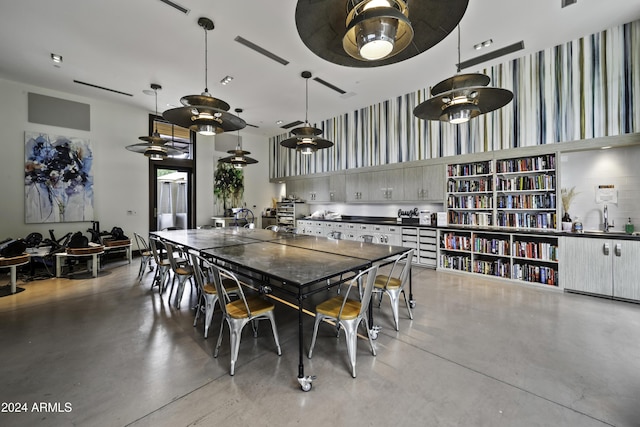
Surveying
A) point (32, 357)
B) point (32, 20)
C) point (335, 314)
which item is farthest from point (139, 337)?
point (32, 20)

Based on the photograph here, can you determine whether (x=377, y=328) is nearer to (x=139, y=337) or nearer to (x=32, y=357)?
(x=139, y=337)

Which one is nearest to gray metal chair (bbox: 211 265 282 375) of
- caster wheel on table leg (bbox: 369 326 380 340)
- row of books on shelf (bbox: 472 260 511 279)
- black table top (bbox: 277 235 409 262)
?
caster wheel on table leg (bbox: 369 326 380 340)

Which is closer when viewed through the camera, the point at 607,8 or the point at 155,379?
the point at 155,379

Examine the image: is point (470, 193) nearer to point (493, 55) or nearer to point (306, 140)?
point (493, 55)

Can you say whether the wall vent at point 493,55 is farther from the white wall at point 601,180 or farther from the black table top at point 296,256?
the black table top at point 296,256

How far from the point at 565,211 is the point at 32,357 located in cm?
740

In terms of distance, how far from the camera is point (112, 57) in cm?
455

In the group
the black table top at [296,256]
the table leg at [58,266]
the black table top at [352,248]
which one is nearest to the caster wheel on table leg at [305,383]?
the black table top at [296,256]

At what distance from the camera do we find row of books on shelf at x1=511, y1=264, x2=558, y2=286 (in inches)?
170

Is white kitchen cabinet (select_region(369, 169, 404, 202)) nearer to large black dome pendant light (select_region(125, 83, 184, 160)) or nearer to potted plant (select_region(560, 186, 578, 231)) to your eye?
potted plant (select_region(560, 186, 578, 231))

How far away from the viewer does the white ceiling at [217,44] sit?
11.4 feet

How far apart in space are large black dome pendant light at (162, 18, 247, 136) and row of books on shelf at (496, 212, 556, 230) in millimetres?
4960

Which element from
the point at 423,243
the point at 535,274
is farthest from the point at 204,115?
the point at 535,274

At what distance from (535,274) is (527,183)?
A: 161 centimetres
